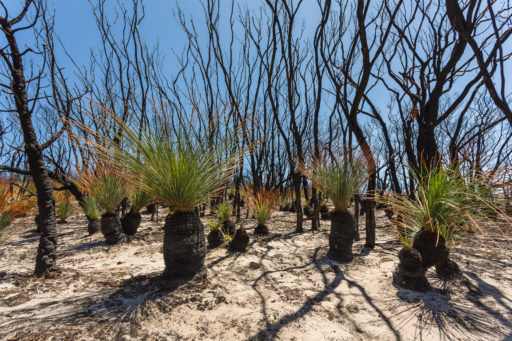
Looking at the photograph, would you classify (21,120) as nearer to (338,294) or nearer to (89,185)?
(89,185)

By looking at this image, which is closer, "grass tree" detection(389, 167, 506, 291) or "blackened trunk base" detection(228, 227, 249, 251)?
"grass tree" detection(389, 167, 506, 291)

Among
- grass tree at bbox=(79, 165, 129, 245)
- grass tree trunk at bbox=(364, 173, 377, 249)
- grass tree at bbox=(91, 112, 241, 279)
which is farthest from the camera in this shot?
grass tree at bbox=(79, 165, 129, 245)

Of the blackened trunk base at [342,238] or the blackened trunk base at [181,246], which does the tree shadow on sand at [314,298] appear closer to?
the blackened trunk base at [342,238]

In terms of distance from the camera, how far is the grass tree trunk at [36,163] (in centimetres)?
221

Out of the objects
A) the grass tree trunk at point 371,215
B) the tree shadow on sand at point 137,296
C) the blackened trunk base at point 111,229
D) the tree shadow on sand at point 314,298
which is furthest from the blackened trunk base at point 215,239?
the grass tree trunk at point 371,215

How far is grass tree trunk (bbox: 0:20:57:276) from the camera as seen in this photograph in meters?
2.21

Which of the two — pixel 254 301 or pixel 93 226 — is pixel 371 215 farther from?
pixel 93 226

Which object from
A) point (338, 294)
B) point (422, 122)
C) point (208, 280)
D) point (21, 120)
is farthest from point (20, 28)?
point (422, 122)

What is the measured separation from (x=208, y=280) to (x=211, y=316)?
0.47m

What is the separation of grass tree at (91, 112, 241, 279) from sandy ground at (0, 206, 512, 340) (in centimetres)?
27

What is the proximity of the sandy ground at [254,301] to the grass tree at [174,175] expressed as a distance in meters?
0.27

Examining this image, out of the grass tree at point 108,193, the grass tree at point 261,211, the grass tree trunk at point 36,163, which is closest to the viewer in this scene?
the grass tree trunk at point 36,163

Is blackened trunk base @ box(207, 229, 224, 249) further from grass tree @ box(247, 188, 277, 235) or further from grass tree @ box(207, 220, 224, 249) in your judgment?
grass tree @ box(247, 188, 277, 235)

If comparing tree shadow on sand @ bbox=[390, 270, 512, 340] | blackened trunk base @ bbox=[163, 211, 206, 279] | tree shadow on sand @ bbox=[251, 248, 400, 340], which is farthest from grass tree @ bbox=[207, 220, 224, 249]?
tree shadow on sand @ bbox=[390, 270, 512, 340]
